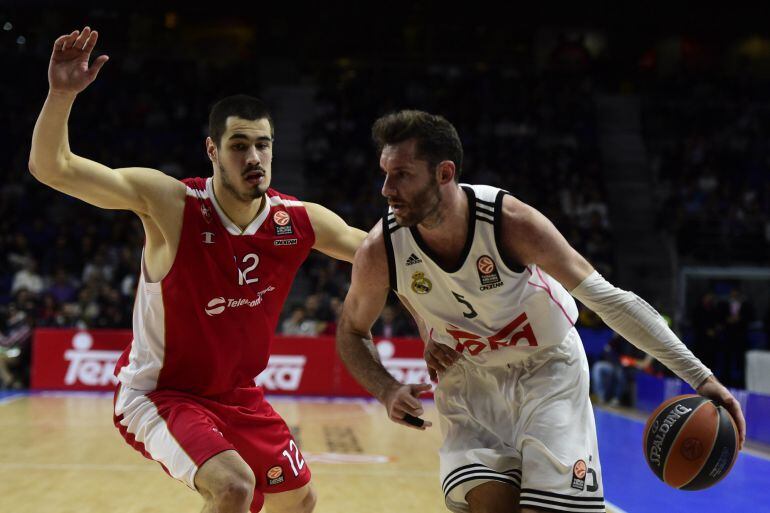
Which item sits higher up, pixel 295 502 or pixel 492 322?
pixel 492 322

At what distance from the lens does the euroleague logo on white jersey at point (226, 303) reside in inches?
Answer: 162

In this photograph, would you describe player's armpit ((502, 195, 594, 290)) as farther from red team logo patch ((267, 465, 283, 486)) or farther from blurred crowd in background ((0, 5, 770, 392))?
blurred crowd in background ((0, 5, 770, 392))

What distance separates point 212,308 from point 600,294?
5.46 feet

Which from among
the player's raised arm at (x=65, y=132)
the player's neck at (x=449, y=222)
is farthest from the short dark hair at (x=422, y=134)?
the player's raised arm at (x=65, y=132)

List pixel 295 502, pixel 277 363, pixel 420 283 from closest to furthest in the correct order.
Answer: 1. pixel 420 283
2. pixel 295 502
3. pixel 277 363

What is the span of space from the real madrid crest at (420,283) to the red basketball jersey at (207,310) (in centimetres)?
83

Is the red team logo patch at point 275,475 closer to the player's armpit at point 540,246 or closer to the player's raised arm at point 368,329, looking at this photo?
the player's raised arm at point 368,329

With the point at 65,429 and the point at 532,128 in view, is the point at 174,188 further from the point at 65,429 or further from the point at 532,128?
the point at 532,128

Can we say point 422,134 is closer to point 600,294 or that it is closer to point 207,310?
point 600,294

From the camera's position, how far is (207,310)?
4109mm

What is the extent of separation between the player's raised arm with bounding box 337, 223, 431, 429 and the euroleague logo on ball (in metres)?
0.64

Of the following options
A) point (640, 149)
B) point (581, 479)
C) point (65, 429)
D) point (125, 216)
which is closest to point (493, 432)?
point (581, 479)

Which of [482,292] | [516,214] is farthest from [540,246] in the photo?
[482,292]

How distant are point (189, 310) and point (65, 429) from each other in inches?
268
